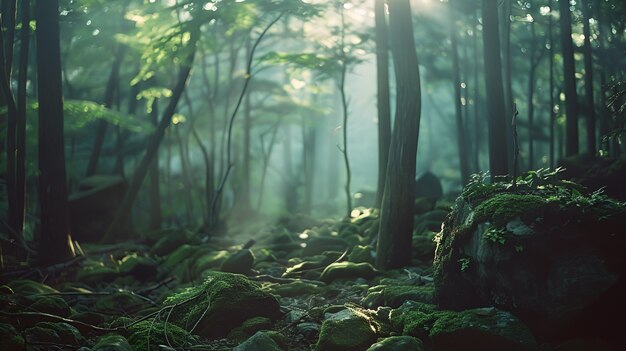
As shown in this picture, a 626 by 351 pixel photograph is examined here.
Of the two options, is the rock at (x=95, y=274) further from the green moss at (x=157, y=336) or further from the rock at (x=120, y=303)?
the green moss at (x=157, y=336)

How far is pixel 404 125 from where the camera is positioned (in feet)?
31.5

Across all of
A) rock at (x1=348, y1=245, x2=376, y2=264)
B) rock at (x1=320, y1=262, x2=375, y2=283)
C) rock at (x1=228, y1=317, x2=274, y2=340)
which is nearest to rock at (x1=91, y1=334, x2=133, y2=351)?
rock at (x1=228, y1=317, x2=274, y2=340)

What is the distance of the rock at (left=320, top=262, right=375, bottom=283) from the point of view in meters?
9.40

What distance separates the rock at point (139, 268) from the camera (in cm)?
1208

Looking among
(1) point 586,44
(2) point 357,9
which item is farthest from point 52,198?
(1) point 586,44

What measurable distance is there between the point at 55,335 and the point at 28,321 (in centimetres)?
104

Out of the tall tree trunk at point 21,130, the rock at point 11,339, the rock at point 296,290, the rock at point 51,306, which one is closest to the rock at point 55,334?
the rock at point 11,339

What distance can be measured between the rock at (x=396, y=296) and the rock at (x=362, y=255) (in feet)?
8.28

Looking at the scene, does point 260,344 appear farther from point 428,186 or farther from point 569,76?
point 428,186

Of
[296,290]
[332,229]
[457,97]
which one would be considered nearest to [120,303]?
[296,290]

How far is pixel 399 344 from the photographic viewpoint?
560cm

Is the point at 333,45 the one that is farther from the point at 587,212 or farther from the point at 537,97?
the point at 537,97

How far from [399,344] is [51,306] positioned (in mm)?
5272

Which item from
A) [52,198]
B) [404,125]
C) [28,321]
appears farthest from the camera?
[52,198]
